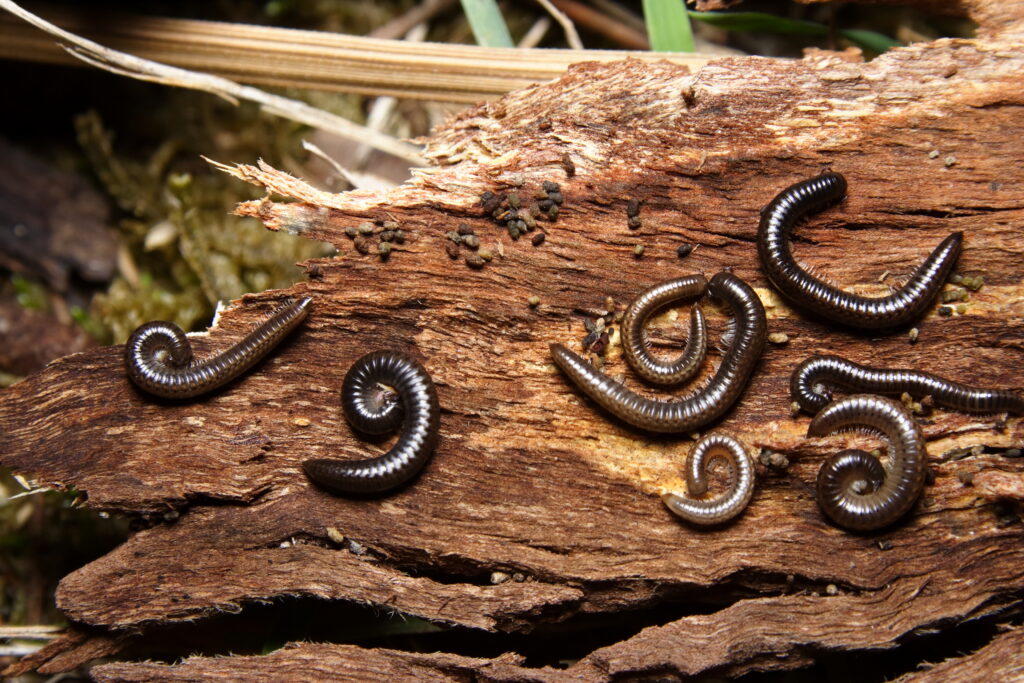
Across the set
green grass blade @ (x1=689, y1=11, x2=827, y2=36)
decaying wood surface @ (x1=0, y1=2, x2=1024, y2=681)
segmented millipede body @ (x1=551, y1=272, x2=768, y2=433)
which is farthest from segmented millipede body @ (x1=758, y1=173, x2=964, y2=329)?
green grass blade @ (x1=689, y1=11, x2=827, y2=36)

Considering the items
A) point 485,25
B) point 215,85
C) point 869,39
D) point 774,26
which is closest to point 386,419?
point 215,85

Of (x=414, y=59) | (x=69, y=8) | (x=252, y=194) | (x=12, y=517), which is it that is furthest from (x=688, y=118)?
(x=12, y=517)

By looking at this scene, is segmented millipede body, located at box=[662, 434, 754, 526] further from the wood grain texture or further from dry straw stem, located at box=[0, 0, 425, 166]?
dry straw stem, located at box=[0, 0, 425, 166]

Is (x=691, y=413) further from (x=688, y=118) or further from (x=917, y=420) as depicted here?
(x=688, y=118)

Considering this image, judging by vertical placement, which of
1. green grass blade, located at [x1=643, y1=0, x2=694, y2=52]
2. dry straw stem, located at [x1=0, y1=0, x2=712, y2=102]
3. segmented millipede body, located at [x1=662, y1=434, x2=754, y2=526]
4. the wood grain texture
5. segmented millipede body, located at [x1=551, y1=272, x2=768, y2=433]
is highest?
green grass blade, located at [x1=643, y1=0, x2=694, y2=52]

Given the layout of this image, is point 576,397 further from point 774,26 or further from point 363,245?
point 774,26

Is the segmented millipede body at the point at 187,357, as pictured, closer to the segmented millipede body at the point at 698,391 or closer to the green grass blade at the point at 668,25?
the segmented millipede body at the point at 698,391
